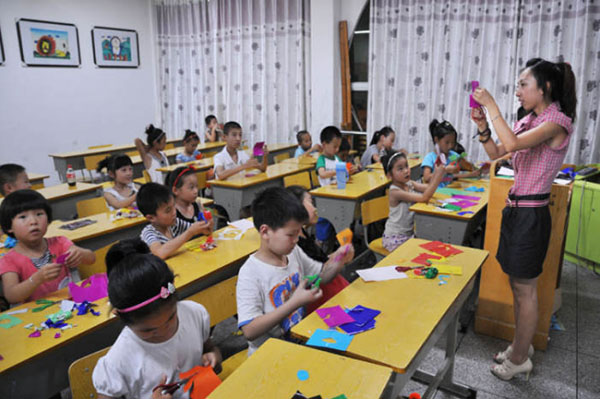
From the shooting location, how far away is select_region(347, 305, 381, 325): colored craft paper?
148cm

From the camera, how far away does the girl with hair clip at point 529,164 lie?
191 cm

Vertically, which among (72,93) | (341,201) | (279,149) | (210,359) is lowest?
(210,359)

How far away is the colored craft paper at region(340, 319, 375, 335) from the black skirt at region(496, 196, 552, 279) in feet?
3.43

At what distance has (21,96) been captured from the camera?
671 cm

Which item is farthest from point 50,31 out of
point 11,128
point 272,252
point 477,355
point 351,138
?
point 477,355

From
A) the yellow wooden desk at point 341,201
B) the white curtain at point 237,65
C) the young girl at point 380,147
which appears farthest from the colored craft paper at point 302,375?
the white curtain at point 237,65

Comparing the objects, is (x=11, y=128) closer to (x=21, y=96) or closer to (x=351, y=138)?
(x=21, y=96)

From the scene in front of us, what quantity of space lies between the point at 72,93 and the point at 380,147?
5371 mm

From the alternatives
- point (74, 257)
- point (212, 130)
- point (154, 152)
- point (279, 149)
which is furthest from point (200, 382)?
point (212, 130)

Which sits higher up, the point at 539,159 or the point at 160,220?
the point at 539,159

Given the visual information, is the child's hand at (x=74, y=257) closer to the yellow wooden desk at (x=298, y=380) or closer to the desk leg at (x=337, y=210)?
the yellow wooden desk at (x=298, y=380)

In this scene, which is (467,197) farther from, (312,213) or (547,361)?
(312,213)

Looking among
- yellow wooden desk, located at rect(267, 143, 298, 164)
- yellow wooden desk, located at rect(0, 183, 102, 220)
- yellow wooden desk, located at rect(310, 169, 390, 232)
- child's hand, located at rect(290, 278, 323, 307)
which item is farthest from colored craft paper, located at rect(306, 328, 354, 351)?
yellow wooden desk, located at rect(267, 143, 298, 164)

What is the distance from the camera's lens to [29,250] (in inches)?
82.0
